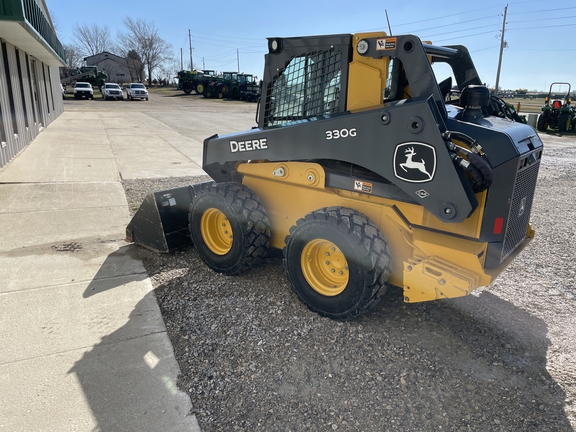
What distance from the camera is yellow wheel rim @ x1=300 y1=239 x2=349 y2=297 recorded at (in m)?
3.69

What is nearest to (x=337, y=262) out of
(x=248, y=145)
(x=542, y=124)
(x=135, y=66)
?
(x=248, y=145)

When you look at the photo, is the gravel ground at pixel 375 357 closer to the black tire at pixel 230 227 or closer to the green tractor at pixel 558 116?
the black tire at pixel 230 227

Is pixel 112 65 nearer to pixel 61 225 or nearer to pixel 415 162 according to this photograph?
pixel 61 225

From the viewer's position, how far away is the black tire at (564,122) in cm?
1959

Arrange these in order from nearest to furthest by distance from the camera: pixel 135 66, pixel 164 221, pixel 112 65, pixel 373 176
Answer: pixel 373 176, pixel 164 221, pixel 135 66, pixel 112 65

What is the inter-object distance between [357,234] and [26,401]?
254 centimetres

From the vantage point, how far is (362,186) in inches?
140

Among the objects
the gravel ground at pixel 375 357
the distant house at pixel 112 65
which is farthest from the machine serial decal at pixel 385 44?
the distant house at pixel 112 65

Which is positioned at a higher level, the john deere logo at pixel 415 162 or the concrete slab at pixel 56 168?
the john deere logo at pixel 415 162

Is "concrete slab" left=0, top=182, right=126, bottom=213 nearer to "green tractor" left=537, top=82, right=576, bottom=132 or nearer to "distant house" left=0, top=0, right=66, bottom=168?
"distant house" left=0, top=0, right=66, bottom=168

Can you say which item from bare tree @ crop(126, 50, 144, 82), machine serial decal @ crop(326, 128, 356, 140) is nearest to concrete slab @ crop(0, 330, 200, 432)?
machine serial decal @ crop(326, 128, 356, 140)

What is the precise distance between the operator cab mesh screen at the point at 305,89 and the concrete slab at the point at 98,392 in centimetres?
235

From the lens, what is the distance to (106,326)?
363cm

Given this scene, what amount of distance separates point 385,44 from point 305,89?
899 mm
